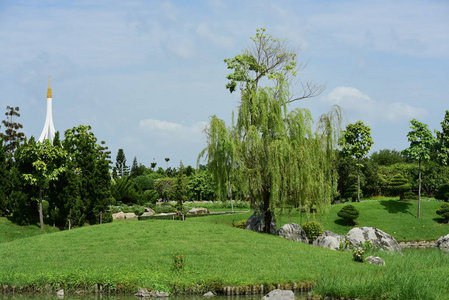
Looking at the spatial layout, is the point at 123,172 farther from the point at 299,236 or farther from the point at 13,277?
the point at 13,277

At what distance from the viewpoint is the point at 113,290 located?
18.3m

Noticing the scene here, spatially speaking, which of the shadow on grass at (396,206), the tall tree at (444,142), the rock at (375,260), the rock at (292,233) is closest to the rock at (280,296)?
the rock at (375,260)

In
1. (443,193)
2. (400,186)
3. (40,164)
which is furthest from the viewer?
(443,193)

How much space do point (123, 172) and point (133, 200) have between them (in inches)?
2204

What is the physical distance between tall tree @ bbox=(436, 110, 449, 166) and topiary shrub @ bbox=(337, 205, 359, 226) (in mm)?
A: 12417

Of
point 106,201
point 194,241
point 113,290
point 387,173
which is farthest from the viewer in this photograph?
point 387,173

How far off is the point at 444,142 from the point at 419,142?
4.02m

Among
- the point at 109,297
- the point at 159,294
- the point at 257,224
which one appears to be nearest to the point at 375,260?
the point at 159,294

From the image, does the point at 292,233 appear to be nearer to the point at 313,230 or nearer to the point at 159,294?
the point at 313,230

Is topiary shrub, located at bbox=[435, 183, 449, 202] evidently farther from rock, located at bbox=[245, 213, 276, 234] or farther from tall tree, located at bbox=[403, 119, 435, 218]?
rock, located at bbox=[245, 213, 276, 234]

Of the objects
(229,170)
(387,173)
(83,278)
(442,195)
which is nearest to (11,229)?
(229,170)

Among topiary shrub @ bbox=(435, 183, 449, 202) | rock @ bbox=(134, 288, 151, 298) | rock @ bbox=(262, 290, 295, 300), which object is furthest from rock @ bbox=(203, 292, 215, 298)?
topiary shrub @ bbox=(435, 183, 449, 202)

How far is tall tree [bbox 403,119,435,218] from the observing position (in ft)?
159

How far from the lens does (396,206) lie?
166 ft
